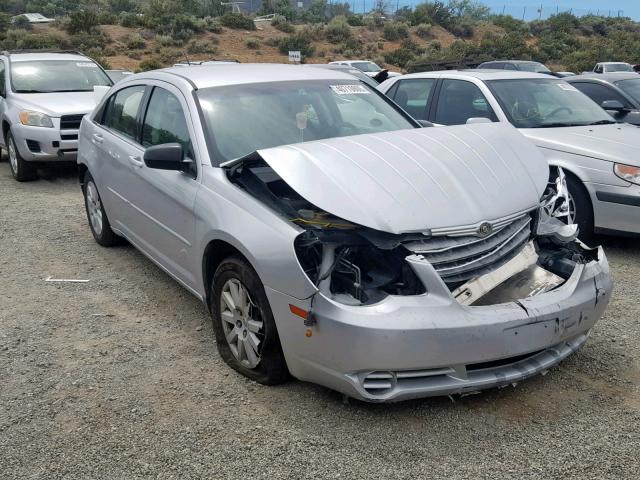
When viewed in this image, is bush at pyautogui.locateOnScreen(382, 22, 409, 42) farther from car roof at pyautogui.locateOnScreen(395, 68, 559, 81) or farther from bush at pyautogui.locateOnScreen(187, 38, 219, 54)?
car roof at pyautogui.locateOnScreen(395, 68, 559, 81)

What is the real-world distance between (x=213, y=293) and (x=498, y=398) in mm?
1655

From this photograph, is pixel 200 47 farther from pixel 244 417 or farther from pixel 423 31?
pixel 244 417

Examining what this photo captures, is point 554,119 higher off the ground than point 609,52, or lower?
higher

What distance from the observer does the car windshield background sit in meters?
8.90

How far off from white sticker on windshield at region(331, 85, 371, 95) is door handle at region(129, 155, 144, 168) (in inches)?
57.7

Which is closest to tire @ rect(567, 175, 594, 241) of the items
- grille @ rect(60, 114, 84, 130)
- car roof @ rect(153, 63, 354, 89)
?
car roof @ rect(153, 63, 354, 89)

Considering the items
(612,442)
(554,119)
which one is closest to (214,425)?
(612,442)

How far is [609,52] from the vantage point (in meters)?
37.2

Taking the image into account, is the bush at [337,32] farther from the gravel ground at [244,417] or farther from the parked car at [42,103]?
the gravel ground at [244,417]

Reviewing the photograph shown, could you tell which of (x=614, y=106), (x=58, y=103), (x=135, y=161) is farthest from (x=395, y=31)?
(x=135, y=161)

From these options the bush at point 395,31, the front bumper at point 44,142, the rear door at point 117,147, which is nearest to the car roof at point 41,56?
the front bumper at point 44,142

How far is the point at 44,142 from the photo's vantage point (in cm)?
858

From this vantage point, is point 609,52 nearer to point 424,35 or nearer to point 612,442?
point 424,35

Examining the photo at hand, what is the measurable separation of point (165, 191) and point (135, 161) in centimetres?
63
